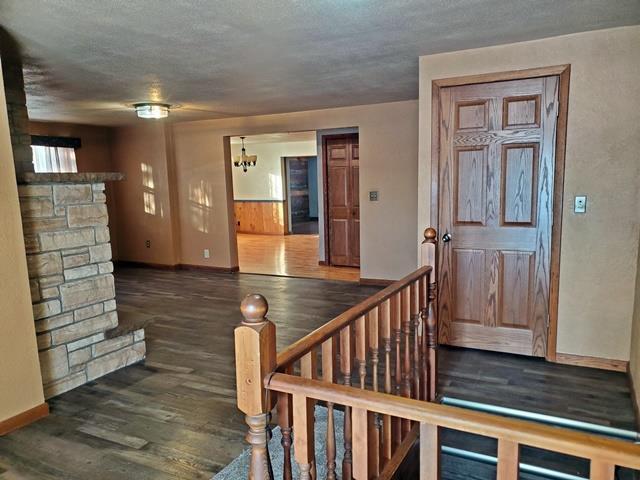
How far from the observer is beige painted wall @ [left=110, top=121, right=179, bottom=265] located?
23.0 ft

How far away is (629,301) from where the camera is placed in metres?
3.02

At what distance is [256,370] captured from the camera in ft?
3.98

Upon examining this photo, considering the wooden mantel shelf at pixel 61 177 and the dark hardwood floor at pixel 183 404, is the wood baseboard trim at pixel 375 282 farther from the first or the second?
the wooden mantel shelf at pixel 61 177

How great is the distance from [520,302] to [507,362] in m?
0.44

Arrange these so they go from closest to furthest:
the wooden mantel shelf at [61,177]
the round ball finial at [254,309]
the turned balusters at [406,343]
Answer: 1. the round ball finial at [254,309]
2. the turned balusters at [406,343]
3. the wooden mantel shelf at [61,177]

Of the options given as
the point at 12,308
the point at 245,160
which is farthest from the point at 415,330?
the point at 245,160

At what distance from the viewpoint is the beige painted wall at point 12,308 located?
2.42 metres

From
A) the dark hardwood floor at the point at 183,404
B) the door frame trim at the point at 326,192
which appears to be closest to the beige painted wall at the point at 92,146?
the door frame trim at the point at 326,192

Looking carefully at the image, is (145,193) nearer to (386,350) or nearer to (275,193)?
(275,193)

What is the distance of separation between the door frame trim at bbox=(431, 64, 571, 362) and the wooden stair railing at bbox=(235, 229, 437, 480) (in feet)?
3.82

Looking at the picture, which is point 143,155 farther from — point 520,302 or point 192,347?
point 520,302

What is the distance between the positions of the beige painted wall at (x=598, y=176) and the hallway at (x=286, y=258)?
3.33 meters

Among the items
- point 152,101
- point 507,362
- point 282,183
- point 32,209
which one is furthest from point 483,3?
point 282,183

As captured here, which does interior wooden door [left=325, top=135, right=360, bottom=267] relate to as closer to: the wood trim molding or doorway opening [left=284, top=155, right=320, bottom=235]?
the wood trim molding
